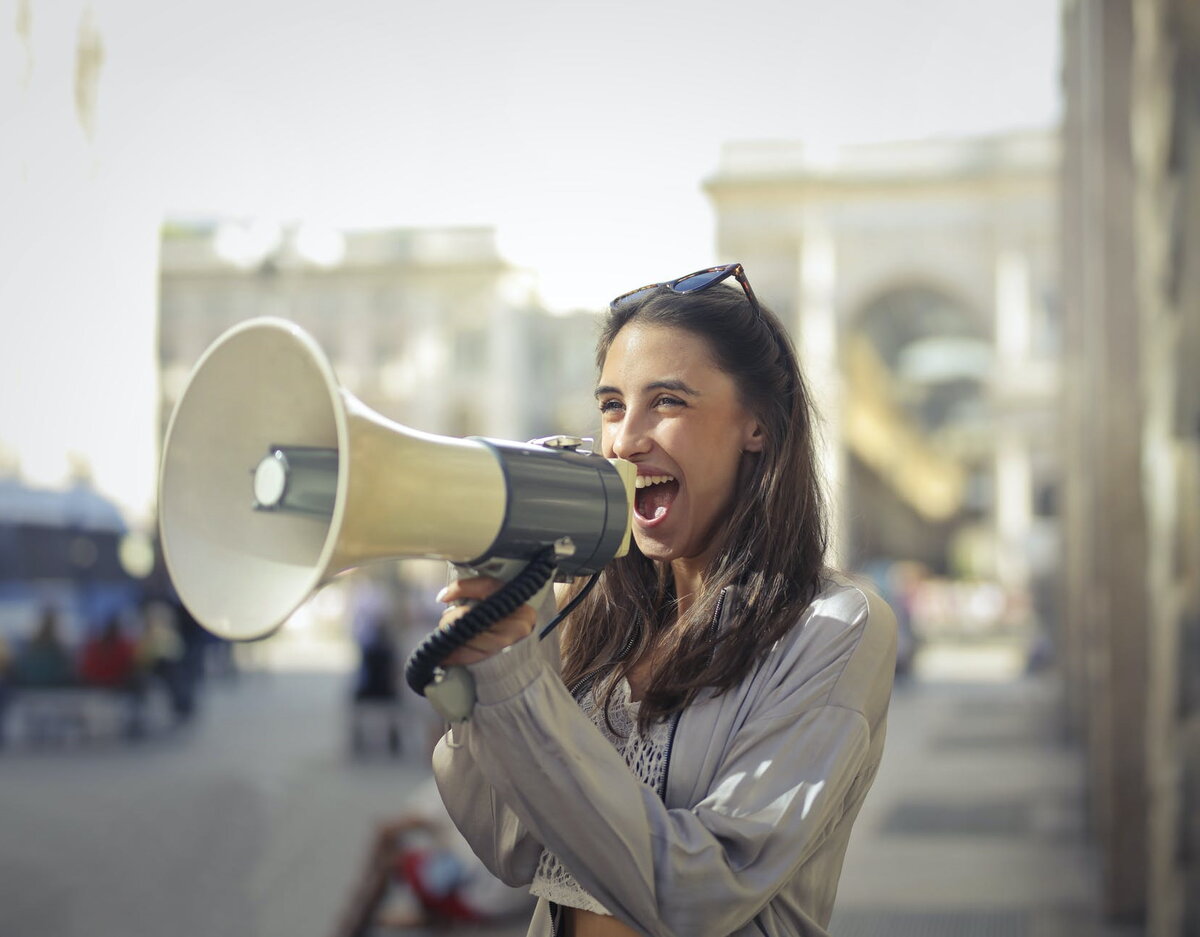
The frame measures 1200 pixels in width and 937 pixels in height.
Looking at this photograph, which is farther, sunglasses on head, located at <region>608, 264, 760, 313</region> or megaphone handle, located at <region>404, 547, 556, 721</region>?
sunglasses on head, located at <region>608, 264, 760, 313</region>

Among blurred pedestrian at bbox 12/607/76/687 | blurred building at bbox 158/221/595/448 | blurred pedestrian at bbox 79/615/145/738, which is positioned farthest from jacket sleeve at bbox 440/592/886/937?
blurred pedestrian at bbox 79/615/145/738

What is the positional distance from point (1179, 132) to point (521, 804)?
307 centimetres

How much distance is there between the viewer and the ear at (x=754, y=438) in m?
1.55

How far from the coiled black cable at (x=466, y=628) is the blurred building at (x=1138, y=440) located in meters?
2.54

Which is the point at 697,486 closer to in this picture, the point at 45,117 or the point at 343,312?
the point at 45,117

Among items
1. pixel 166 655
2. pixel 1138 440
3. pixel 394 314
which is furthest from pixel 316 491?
pixel 394 314

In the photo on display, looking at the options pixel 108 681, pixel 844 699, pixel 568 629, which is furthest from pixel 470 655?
pixel 108 681

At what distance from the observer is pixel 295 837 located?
7949mm

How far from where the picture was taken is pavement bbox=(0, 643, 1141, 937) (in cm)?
570

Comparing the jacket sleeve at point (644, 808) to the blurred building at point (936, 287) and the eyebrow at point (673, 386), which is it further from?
the blurred building at point (936, 287)

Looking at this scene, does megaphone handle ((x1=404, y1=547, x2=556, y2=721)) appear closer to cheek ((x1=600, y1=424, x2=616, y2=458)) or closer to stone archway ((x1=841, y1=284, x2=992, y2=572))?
cheek ((x1=600, y1=424, x2=616, y2=458))

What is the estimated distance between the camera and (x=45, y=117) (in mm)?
3523

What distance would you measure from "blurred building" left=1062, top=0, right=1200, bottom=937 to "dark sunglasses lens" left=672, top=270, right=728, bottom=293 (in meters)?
2.09

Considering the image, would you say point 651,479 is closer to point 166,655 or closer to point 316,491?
point 316,491
